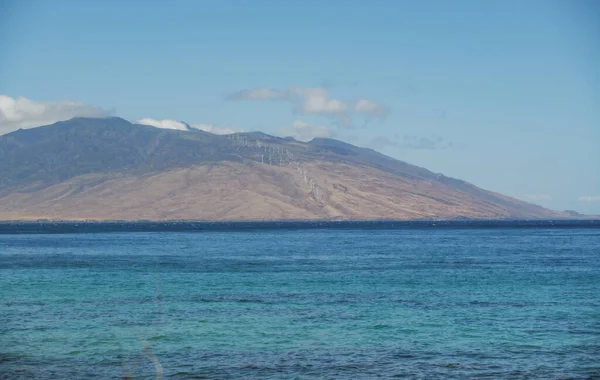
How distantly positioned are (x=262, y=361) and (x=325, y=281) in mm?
A: 33997

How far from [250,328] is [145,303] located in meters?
13.6

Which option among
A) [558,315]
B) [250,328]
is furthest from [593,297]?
[250,328]

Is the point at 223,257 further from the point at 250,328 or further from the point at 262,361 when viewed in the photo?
the point at 262,361

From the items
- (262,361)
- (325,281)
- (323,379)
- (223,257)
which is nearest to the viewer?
(323,379)

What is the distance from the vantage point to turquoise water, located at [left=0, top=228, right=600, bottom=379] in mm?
31953

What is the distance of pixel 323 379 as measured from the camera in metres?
29.6

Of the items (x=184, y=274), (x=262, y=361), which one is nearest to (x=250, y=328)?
(x=262, y=361)

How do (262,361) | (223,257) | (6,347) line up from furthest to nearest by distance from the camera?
1. (223,257)
2. (6,347)
3. (262,361)

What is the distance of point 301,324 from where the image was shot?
4184cm

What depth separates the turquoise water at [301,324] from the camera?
32.0 meters

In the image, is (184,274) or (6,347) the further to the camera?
(184,274)

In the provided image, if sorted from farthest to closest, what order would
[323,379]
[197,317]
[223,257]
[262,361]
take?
[223,257] < [197,317] < [262,361] < [323,379]

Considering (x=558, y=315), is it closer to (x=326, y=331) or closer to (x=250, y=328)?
(x=326, y=331)

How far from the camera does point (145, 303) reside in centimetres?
5188
